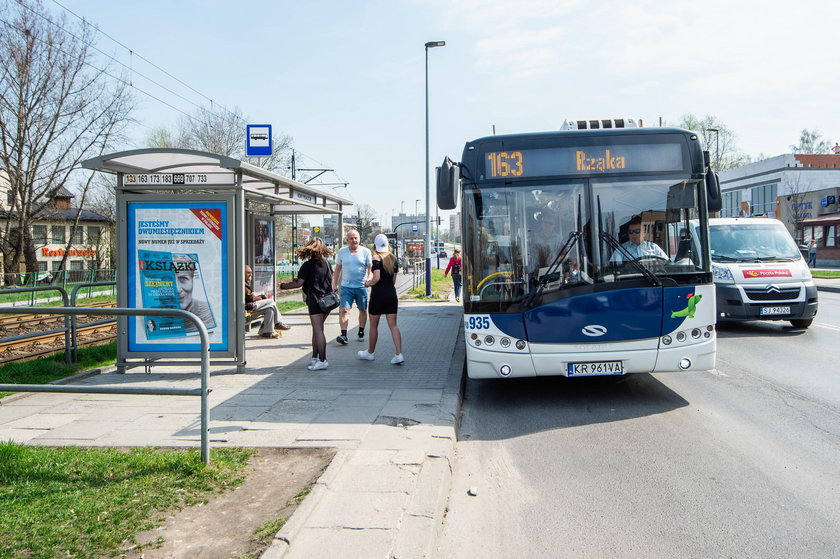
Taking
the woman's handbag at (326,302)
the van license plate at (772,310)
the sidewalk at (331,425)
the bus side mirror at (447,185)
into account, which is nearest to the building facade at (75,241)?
the woman's handbag at (326,302)

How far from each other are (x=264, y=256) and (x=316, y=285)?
484cm

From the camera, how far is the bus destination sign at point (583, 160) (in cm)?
708

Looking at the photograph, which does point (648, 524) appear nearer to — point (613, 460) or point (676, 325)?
point (613, 460)

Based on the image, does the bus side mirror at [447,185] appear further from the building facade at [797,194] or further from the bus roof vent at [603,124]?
the building facade at [797,194]

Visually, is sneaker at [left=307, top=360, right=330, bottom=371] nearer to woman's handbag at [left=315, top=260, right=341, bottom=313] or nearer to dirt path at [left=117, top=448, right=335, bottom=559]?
woman's handbag at [left=315, top=260, right=341, bottom=313]

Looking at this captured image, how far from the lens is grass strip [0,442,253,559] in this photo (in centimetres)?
358

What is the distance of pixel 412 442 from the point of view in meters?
5.44

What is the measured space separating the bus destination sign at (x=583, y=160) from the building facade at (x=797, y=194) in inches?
1380


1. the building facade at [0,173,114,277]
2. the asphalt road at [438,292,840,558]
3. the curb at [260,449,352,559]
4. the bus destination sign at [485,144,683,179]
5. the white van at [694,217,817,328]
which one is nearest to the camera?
the curb at [260,449,352,559]

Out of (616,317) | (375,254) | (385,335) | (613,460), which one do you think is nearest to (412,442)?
(613,460)

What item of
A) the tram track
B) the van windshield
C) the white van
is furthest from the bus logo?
the van windshield

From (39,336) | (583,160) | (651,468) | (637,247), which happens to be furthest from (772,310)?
(39,336)

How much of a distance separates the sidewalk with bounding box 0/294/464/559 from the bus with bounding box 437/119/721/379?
1191 mm

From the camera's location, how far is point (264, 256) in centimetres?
1349
